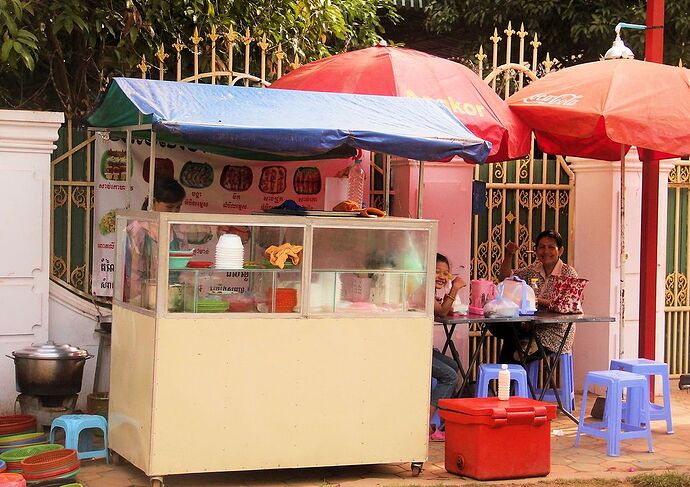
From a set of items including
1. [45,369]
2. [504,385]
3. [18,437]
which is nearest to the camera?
[18,437]

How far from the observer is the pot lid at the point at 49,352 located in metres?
7.12

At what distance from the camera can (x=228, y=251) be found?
20.4 ft

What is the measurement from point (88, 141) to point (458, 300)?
300 centimetres

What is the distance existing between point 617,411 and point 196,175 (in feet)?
11.2

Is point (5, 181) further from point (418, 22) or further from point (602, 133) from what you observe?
point (418, 22)

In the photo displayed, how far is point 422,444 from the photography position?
6711 millimetres

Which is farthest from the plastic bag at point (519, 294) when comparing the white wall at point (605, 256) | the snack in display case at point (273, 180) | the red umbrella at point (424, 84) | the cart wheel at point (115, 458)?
the cart wheel at point (115, 458)

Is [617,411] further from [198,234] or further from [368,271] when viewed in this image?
[198,234]

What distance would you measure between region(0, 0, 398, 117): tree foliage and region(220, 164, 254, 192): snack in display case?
5.43 ft

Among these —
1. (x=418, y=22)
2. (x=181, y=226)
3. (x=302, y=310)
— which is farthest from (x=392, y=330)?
(x=418, y=22)

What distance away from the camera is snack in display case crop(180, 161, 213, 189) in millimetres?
7742

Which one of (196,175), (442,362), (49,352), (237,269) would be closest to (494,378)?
(442,362)

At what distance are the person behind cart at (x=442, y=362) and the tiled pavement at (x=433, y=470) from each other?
351 mm

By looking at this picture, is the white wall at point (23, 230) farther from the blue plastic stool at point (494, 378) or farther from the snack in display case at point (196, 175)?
the blue plastic stool at point (494, 378)
